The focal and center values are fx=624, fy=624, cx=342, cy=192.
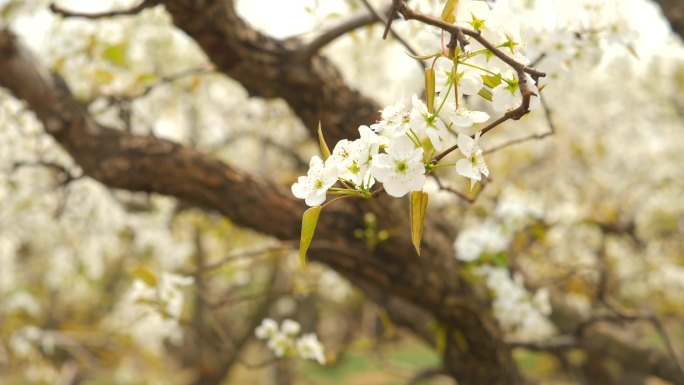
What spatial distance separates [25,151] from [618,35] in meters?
2.87

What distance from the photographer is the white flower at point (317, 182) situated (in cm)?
82

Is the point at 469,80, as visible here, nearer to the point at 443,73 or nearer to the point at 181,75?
the point at 443,73

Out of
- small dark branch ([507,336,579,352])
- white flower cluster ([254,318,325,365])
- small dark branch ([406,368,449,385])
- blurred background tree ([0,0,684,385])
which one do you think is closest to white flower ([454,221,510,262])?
blurred background tree ([0,0,684,385])

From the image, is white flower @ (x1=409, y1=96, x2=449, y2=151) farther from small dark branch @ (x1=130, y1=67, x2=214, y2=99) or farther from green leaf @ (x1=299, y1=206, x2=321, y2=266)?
small dark branch @ (x1=130, y1=67, x2=214, y2=99)

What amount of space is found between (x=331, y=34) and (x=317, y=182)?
1.13 metres

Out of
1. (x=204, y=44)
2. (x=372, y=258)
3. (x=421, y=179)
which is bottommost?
(x=372, y=258)

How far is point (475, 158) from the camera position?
82 cm

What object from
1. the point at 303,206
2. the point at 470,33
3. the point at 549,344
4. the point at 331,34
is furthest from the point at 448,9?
the point at 549,344

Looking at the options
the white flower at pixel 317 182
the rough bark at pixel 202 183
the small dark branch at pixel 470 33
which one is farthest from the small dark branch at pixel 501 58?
the rough bark at pixel 202 183

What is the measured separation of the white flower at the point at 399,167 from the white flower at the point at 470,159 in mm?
54

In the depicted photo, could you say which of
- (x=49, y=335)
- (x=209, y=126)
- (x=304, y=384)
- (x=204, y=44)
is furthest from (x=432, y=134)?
(x=304, y=384)

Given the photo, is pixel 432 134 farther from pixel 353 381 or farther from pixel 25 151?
pixel 353 381

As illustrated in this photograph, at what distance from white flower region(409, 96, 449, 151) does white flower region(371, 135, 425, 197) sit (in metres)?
0.02

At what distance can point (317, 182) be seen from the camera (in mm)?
843
